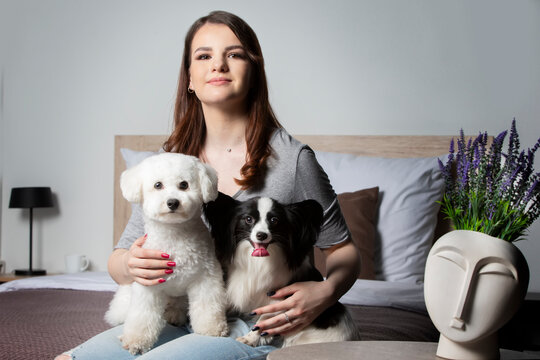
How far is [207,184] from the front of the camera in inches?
51.9

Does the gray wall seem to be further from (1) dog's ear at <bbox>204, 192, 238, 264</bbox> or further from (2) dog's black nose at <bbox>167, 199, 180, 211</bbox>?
(2) dog's black nose at <bbox>167, 199, 180, 211</bbox>

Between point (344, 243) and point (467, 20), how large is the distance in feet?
8.13

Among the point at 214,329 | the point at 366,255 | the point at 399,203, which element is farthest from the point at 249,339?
the point at 399,203

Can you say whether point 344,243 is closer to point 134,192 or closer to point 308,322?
point 308,322

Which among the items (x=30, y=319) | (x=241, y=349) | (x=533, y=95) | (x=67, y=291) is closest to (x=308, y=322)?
(x=241, y=349)

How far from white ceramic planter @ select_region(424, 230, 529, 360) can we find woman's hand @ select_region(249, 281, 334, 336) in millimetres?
362

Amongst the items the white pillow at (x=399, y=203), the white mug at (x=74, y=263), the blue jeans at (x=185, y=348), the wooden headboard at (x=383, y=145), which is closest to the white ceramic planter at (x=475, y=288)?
the blue jeans at (x=185, y=348)

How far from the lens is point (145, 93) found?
404 cm

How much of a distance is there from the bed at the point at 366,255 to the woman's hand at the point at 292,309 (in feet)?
1.74

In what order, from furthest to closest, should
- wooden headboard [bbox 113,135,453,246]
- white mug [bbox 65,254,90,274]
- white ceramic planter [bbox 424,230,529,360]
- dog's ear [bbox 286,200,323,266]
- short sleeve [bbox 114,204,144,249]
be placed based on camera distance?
white mug [bbox 65,254,90,274], wooden headboard [bbox 113,135,453,246], short sleeve [bbox 114,204,144,249], dog's ear [bbox 286,200,323,266], white ceramic planter [bbox 424,230,529,360]

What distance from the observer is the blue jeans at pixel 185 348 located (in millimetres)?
1312

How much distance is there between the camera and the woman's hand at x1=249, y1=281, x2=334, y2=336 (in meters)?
1.39

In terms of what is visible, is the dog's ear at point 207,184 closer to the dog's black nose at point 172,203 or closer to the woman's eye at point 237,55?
the dog's black nose at point 172,203

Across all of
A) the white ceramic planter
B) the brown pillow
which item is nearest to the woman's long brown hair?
the white ceramic planter
